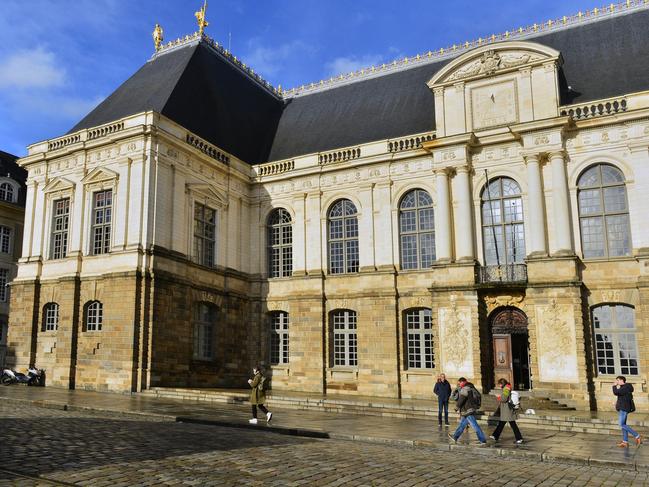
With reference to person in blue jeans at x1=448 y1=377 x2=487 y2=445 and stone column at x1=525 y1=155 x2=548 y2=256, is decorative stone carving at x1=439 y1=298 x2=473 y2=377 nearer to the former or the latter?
stone column at x1=525 y1=155 x2=548 y2=256

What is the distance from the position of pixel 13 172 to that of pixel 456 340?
97.0 feet

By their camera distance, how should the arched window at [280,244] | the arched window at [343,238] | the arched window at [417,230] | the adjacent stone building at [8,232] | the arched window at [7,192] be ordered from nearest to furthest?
the arched window at [417,230], the arched window at [343,238], the arched window at [280,244], the adjacent stone building at [8,232], the arched window at [7,192]

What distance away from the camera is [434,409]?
59.2ft

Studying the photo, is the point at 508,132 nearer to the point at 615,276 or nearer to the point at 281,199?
the point at 615,276

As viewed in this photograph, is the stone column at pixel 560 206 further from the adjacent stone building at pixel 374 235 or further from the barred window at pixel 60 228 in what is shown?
the barred window at pixel 60 228

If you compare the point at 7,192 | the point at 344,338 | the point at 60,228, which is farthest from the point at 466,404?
the point at 7,192

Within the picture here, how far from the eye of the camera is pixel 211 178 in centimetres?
2664

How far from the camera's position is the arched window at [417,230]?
25.1 meters

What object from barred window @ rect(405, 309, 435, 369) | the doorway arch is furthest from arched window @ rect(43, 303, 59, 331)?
the doorway arch

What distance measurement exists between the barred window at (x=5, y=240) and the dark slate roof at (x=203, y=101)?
1173cm

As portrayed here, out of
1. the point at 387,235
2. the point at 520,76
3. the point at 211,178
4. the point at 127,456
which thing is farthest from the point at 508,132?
the point at 127,456

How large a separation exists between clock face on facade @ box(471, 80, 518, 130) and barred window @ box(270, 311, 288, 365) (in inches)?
469

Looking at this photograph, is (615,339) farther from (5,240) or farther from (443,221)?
(5,240)

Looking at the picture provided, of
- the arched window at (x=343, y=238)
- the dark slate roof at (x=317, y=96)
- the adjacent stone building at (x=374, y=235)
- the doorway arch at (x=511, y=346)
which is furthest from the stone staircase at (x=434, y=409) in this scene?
the dark slate roof at (x=317, y=96)
